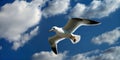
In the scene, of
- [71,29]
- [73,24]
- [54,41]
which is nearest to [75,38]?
[71,29]

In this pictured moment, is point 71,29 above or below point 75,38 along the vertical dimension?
above

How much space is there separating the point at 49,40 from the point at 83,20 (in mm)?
3442

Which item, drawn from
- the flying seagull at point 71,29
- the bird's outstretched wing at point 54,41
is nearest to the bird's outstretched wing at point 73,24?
the flying seagull at point 71,29

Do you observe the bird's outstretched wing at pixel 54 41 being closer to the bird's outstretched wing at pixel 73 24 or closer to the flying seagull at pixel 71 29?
the flying seagull at pixel 71 29

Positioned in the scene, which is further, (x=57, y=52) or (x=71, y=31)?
(x=57, y=52)

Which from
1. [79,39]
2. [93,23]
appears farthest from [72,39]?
[93,23]

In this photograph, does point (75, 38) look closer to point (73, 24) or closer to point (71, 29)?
point (71, 29)

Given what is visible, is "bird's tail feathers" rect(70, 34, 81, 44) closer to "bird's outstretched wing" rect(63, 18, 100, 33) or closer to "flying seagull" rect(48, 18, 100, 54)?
"flying seagull" rect(48, 18, 100, 54)

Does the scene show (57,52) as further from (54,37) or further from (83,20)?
(83,20)

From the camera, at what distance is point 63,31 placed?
64.3 feet

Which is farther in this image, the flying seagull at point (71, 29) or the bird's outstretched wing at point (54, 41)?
the bird's outstretched wing at point (54, 41)

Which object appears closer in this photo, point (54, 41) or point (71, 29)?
point (71, 29)

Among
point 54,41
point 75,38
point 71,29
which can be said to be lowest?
point 75,38

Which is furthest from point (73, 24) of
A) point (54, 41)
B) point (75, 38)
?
point (54, 41)
